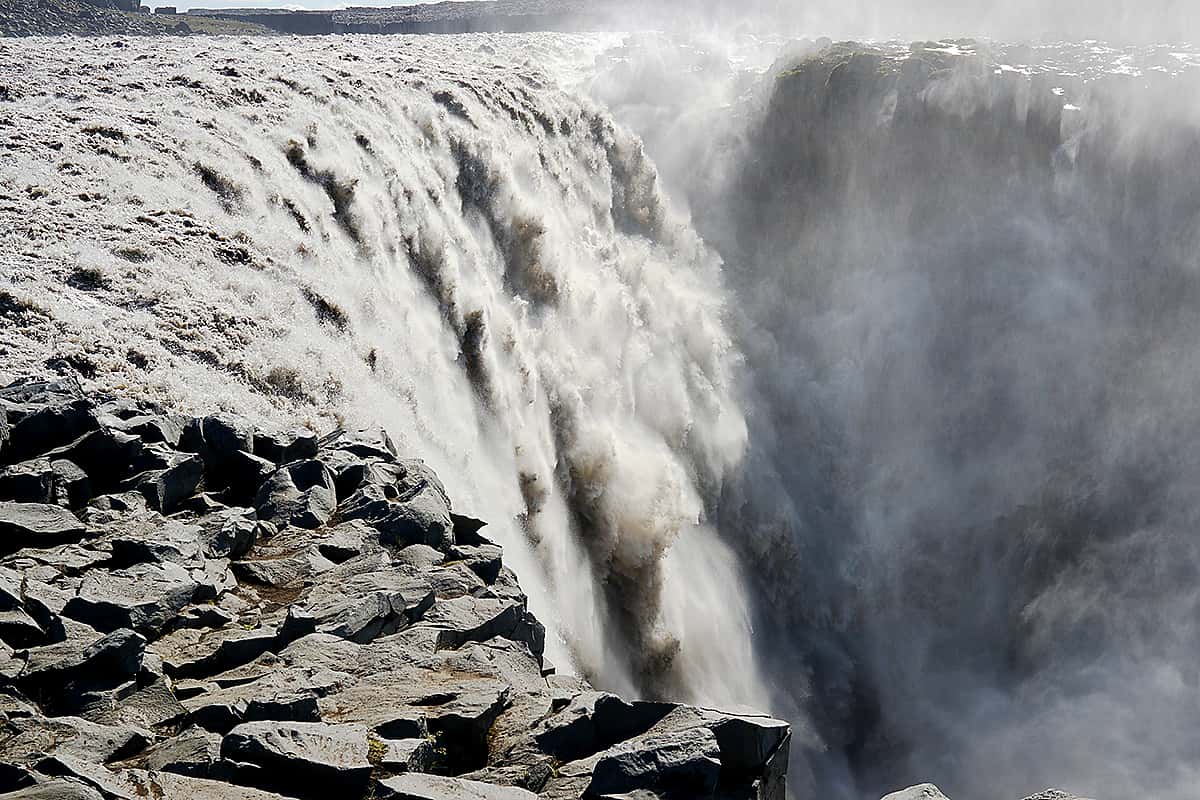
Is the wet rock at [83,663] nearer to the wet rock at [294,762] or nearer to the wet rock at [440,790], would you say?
the wet rock at [294,762]

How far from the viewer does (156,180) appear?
1994 cm

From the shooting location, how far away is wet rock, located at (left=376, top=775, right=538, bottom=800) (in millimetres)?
6969

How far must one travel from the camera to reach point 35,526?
977 cm

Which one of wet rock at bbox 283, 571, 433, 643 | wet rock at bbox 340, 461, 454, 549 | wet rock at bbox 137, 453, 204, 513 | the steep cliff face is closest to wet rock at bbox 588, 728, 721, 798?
wet rock at bbox 283, 571, 433, 643

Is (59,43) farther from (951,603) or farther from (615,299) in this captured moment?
(951,603)

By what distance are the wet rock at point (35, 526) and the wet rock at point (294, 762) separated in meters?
3.68

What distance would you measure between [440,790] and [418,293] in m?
17.4

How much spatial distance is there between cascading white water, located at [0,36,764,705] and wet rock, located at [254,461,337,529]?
2963mm

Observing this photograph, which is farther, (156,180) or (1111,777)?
(1111,777)

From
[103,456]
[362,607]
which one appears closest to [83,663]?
[362,607]

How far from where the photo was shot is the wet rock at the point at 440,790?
697cm

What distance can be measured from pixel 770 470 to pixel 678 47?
94.6 ft

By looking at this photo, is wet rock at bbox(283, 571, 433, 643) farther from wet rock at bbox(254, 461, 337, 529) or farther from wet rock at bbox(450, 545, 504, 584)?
wet rock at bbox(254, 461, 337, 529)

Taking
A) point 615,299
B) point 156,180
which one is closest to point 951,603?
point 615,299
